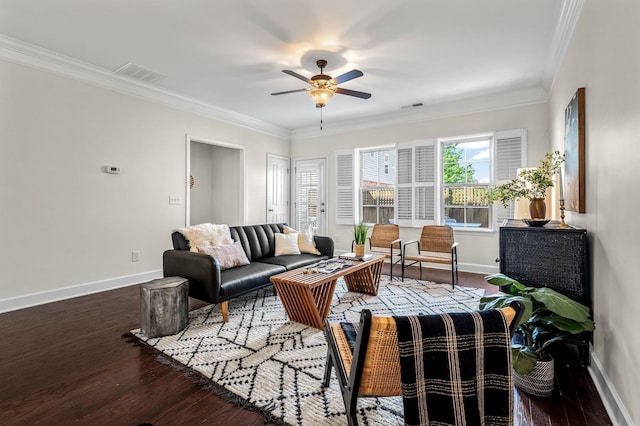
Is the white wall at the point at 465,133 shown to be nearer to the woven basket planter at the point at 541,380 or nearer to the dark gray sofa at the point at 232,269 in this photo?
the dark gray sofa at the point at 232,269

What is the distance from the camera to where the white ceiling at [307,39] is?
2701mm

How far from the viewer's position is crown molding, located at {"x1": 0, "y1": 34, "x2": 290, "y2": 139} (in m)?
3.32

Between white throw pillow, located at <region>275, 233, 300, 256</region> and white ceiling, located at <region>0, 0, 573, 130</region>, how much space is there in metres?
2.15

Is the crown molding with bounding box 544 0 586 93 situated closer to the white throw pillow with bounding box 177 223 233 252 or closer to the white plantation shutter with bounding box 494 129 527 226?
the white plantation shutter with bounding box 494 129 527 226

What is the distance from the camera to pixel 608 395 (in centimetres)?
175

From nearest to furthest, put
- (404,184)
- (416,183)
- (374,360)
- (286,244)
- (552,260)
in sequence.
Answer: (374,360), (552,260), (286,244), (416,183), (404,184)

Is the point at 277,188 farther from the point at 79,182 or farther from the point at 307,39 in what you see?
the point at 307,39

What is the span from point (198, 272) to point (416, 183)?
3998mm

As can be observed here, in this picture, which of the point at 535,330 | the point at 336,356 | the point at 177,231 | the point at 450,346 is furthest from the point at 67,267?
the point at 535,330

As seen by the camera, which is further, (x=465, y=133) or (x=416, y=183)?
(x=416, y=183)

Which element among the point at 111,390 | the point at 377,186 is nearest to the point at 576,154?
the point at 111,390

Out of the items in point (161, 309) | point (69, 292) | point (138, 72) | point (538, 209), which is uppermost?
point (138, 72)

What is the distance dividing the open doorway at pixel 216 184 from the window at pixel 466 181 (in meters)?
3.76

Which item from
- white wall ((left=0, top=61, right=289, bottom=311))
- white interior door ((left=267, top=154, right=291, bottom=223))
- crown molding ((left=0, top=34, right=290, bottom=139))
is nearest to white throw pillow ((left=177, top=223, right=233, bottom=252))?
white wall ((left=0, top=61, right=289, bottom=311))
